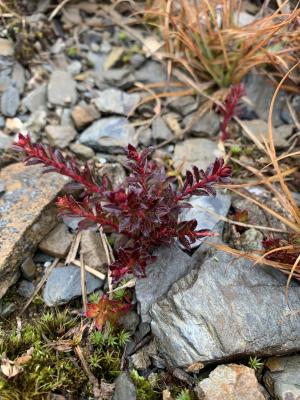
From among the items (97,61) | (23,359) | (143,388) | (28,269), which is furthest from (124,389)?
(97,61)

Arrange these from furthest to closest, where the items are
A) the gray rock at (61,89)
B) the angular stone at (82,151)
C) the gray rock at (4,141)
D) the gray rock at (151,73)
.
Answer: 1. the gray rock at (151,73)
2. the gray rock at (61,89)
3. the angular stone at (82,151)
4. the gray rock at (4,141)

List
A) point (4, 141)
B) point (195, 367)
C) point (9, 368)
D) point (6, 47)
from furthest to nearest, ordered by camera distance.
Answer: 1. point (6, 47)
2. point (4, 141)
3. point (195, 367)
4. point (9, 368)

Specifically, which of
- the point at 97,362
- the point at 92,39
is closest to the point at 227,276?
the point at 97,362

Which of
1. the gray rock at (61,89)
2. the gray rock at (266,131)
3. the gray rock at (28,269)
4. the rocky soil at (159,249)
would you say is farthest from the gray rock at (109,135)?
the gray rock at (28,269)

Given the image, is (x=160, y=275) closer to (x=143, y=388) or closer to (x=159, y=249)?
(x=159, y=249)

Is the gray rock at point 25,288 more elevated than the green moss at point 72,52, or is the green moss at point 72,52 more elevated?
Result: the green moss at point 72,52

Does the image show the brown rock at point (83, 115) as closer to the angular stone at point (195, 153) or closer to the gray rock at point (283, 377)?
the angular stone at point (195, 153)

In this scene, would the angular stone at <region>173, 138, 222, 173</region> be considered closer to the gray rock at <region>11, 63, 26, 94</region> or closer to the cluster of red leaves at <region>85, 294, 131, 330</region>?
the cluster of red leaves at <region>85, 294, 131, 330</region>
